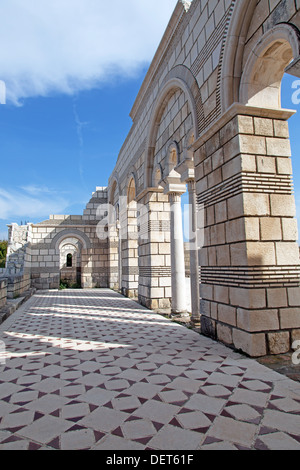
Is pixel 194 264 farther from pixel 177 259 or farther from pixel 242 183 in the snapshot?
pixel 242 183

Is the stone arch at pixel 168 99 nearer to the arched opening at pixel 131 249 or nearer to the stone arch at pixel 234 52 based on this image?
the stone arch at pixel 234 52

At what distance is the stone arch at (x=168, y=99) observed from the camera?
522cm

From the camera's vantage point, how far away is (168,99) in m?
7.04

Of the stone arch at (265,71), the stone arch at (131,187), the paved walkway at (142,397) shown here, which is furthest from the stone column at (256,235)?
the stone arch at (131,187)

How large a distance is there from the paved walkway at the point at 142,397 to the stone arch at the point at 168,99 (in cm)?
355

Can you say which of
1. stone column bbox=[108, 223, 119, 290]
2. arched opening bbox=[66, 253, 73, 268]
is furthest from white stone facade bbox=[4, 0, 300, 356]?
arched opening bbox=[66, 253, 73, 268]

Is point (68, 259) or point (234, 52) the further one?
point (68, 259)

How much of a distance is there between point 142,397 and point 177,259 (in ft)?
14.0

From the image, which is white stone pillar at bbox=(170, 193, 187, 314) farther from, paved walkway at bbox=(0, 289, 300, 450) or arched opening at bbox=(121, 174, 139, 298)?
arched opening at bbox=(121, 174, 139, 298)

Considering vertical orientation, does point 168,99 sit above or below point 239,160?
above

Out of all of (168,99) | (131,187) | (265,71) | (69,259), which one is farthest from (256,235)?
(69,259)
